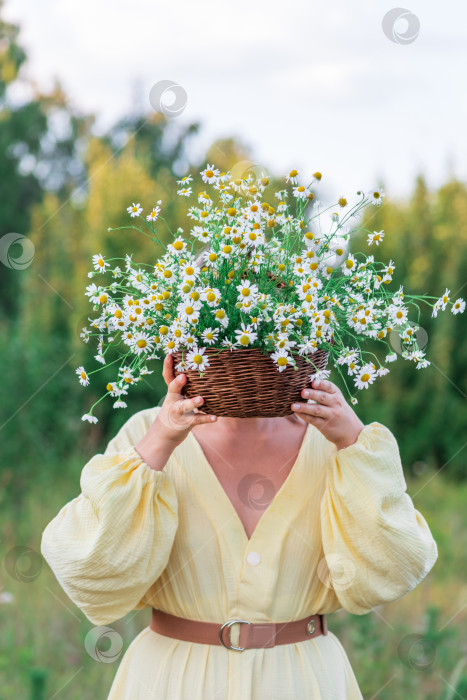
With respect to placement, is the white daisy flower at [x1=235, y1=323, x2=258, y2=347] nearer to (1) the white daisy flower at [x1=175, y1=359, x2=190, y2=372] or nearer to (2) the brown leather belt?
(1) the white daisy flower at [x1=175, y1=359, x2=190, y2=372]

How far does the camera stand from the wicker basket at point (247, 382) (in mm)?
1650

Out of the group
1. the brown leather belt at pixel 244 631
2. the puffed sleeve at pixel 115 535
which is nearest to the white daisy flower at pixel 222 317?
the puffed sleeve at pixel 115 535

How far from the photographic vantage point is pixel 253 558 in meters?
1.92

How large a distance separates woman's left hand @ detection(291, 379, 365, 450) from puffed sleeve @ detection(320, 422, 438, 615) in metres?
0.03

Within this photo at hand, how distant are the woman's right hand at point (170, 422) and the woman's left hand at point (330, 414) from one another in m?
0.22

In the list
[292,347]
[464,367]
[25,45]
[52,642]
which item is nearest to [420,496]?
[464,367]

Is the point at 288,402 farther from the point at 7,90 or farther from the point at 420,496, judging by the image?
the point at 7,90

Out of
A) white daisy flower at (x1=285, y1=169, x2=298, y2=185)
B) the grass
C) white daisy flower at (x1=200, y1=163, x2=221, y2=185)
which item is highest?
white daisy flower at (x1=285, y1=169, x2=298, y2=185)

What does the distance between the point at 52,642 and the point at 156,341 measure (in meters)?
2.88

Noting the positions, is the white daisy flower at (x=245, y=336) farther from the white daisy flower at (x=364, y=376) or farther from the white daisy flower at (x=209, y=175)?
the white daisy flower at (x=209, y=175)

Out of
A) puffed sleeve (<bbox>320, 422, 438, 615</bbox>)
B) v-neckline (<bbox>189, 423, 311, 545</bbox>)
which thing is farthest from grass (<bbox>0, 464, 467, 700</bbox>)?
puffed sleeve (<bbox>320, 422, 438, 615</bbox>)

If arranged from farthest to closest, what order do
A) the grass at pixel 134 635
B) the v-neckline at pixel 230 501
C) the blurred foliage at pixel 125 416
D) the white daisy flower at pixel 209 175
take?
the blurred foliage at pixel 125 416, the grass at pixel 134 635, the v-neckline at pixel 230 501, the white daisy flower at pixel 209 175

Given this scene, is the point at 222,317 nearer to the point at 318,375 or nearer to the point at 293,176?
the point at 318,375

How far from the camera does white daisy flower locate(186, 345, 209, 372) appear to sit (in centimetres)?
163
